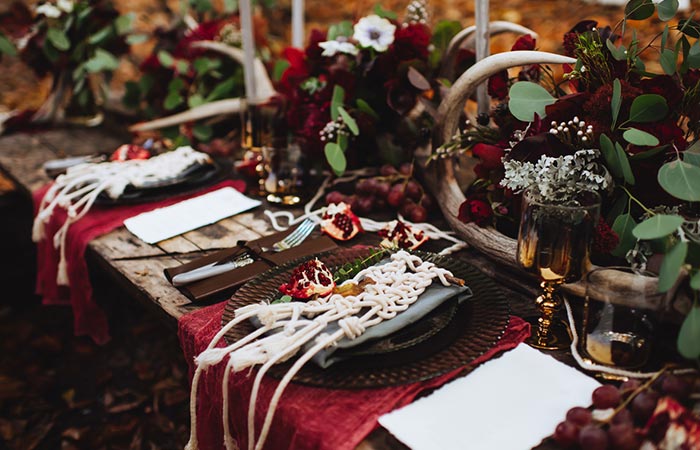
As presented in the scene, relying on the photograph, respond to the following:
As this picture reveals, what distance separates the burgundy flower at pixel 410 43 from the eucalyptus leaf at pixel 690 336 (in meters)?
0.89

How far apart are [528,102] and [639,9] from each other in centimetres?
23

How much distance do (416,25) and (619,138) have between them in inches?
25.2

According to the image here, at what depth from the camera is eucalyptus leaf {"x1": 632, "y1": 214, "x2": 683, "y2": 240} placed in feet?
2.63

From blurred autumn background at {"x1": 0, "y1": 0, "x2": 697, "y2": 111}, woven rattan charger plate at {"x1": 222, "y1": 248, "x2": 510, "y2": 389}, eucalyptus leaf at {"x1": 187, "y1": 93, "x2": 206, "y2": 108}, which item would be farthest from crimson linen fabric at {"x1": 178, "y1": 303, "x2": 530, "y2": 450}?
blurred autumn background at {"x1": 0, "y1": 0, "x2": 697, "y2": 111}

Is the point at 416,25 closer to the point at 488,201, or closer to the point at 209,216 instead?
the point at 488,201

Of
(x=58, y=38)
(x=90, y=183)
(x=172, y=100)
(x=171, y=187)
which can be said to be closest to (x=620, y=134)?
(x=171, y=187)

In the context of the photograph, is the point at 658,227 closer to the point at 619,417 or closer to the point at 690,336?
the point at 690,336

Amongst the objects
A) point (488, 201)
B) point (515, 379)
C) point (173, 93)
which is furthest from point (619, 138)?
point (173, 93)

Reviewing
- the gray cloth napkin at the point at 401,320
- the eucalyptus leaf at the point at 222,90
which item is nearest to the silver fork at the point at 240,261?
the gray cloth napkin at the point at 401,320

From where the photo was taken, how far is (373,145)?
5.11 feet

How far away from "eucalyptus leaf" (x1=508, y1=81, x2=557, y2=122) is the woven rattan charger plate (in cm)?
26

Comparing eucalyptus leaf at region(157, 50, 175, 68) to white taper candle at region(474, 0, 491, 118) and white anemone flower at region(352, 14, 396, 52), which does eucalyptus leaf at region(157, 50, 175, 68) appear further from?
white taper candle at region(474, 0, 491, 118)

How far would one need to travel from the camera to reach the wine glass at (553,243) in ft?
2.84

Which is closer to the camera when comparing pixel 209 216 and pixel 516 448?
pixel 516 448
